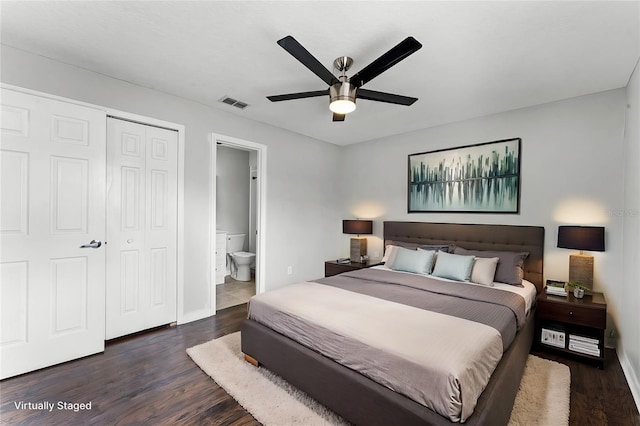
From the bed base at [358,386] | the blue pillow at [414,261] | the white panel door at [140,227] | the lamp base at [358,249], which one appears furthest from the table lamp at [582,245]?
the white panel door at [140,227]

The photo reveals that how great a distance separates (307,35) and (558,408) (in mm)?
3133

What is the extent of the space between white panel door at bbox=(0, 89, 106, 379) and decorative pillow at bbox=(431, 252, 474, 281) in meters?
3.45

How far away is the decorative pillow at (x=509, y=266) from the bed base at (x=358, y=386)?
752mm

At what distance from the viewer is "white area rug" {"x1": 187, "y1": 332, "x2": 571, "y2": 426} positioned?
6.02ft

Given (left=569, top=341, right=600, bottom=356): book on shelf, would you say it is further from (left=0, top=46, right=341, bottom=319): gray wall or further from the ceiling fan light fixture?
(left=0, top=46, right=341, bottom=319): gray wall

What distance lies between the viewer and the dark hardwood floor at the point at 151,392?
1.84 metres

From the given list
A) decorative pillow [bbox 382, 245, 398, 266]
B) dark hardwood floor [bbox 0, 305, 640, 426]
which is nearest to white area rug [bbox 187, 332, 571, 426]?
dark hardwood floor [bbox 0, 305, 640, 426]

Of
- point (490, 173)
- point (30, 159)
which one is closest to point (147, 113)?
point (30, 159)

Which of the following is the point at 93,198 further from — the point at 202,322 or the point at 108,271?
the point at 202,322

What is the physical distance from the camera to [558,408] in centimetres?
195

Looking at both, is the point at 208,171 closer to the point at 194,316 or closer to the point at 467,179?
the point at 194,316

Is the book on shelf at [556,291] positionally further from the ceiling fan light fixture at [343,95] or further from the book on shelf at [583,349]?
the ceiling fan light fixture at [343,95]

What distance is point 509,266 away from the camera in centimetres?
309

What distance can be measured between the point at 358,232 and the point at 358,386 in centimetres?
308
